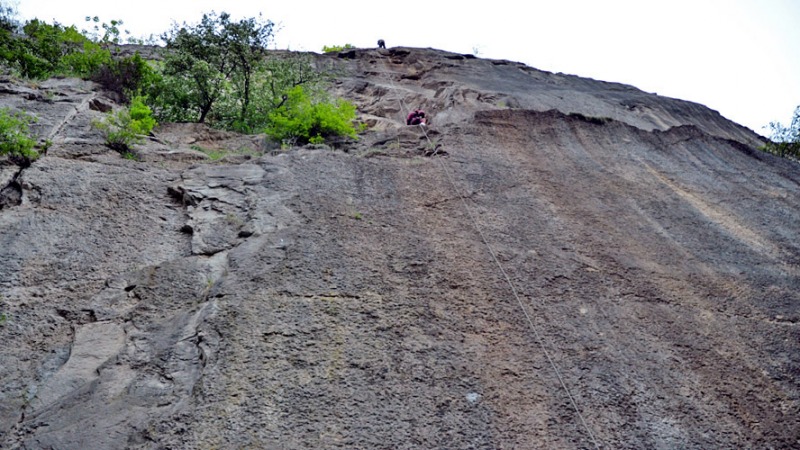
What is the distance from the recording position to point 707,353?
562 cm

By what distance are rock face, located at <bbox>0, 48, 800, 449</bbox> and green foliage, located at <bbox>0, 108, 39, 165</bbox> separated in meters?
0.23

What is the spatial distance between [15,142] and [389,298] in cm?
499

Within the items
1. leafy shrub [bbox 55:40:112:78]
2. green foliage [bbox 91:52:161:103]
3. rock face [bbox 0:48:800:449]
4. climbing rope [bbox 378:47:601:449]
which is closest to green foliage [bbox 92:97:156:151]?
rock face [bbox 0:48:800:449]

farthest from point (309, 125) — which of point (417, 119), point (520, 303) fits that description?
point (520, 303)

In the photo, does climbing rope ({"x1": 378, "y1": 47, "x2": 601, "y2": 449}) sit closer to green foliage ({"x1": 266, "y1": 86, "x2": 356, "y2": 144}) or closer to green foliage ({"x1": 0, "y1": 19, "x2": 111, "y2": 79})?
green foliage ({"x1": 266, "y1": 86, "x2": 356, "y2": 144})

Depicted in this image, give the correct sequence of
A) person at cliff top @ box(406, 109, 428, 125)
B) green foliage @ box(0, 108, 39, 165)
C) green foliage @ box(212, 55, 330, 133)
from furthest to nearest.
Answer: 1. green foliage @ box(212, 55, 330, 133)
2. person at cliff top @ box(406, 109, 428, 125)
3. green foliage @ box(0, 108, 39, 165)

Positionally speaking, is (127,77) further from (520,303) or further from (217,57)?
(520,303)

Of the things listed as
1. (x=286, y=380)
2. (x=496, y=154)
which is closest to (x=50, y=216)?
(x=286, y=380)

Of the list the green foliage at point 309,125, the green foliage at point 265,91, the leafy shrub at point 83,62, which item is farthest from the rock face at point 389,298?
the green foliage at point 265,91

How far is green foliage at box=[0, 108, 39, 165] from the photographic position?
716 centimetres

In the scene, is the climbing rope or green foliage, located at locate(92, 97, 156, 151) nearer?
the climbing rope

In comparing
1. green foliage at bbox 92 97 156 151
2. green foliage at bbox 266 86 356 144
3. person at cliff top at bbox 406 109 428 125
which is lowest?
green foliage at bbox 92 97 156 151

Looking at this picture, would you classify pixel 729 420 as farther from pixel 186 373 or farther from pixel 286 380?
pixel 186 373

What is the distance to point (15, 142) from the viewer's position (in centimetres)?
719
